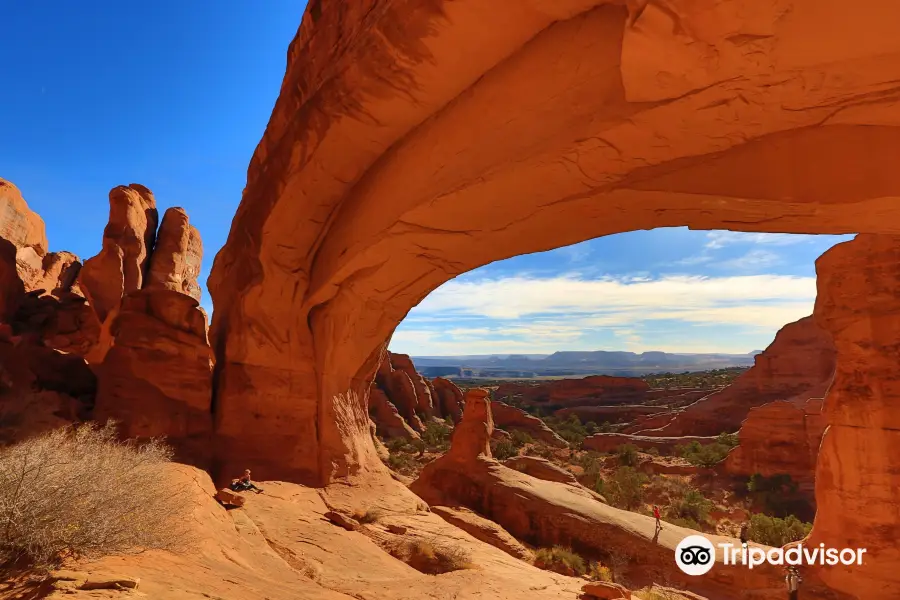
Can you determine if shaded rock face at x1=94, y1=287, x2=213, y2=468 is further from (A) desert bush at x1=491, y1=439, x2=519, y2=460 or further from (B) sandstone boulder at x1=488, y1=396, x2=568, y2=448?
(B) sandstone boulder at x1=488, y1=396, x2=568, y2=448

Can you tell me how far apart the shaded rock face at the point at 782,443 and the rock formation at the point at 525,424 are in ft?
36.8

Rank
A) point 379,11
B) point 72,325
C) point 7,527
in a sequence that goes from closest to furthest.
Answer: point 7,527 < point 379,11 < point 72,325

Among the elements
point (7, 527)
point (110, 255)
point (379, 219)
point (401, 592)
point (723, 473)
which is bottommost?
point (723, 473)

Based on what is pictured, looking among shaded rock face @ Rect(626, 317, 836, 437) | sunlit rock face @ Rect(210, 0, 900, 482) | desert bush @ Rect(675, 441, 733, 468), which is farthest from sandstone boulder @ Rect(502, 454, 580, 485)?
shaded rock face @ Rect(626, 317, 836, 437)

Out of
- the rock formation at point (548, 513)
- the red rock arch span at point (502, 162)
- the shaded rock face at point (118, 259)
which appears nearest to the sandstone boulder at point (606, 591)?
the red rock arch span at point (502, 162)

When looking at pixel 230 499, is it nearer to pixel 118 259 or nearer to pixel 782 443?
pixel 118 259

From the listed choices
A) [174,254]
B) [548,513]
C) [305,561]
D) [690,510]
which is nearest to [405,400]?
[174,254]

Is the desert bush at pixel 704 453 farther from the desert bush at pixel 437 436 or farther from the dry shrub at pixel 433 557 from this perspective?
the dry shrub at pixel 433 557

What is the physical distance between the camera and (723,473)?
21719 millimetres

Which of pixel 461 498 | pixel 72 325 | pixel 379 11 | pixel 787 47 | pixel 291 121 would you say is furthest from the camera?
pixel 72 325

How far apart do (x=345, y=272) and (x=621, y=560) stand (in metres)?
8.87

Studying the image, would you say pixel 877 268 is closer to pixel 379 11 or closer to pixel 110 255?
pixel 379 11

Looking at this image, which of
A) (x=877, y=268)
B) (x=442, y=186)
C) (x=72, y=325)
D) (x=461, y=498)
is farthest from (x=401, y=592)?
(x=72, y=325)

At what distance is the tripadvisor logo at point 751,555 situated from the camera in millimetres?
8875
